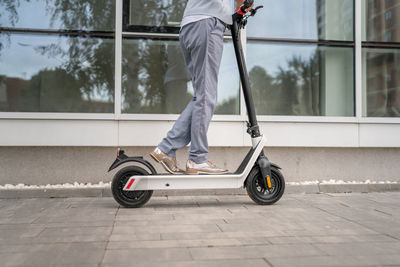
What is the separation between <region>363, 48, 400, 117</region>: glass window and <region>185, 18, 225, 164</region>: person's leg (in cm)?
256

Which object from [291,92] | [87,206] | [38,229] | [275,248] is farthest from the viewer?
[291,92]

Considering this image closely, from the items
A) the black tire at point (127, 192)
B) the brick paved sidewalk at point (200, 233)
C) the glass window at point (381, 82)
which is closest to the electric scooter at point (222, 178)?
the black tire at point (127, 192)

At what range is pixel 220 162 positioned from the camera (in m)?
4.48

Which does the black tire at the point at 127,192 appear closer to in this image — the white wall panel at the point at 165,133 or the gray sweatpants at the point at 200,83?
the gray sweatpants at the point at 200,83

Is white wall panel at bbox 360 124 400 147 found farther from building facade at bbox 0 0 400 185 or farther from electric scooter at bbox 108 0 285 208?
electric scooter at bbox 108 0 285 208

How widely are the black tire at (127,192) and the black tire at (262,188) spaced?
2.90 feet

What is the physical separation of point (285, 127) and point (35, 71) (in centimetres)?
294

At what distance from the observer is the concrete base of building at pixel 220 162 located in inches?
166

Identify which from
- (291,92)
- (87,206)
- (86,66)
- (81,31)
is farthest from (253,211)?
(81,31)

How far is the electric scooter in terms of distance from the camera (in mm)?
3188

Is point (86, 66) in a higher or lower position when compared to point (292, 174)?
higher

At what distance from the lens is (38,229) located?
8.27 ft

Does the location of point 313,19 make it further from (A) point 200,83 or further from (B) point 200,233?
(B) point 200,233

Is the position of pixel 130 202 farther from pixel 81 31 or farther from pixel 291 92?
pixel 291 92
